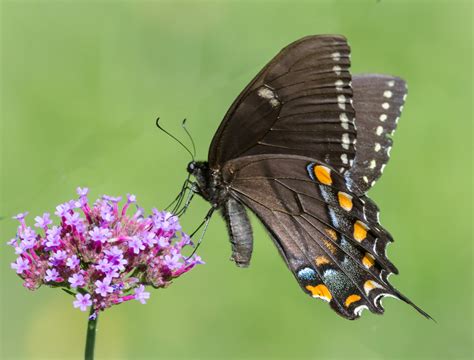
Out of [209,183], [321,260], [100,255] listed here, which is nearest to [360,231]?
[321,260]

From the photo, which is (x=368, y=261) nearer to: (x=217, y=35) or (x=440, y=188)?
(x=440, y=188)

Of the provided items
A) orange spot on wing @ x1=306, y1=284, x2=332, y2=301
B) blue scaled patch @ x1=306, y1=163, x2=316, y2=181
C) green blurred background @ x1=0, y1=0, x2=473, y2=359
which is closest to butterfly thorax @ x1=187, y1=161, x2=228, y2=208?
blue scaled patch @ x1=306, y1=163, x2=316, y2=181

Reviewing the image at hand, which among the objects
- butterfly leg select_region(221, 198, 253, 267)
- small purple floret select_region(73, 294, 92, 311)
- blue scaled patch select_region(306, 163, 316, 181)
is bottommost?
small purple floret select_region(73, 294, 92, 311)

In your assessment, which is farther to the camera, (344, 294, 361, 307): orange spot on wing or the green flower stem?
(344, 294, 361, 307): orange spot on wing

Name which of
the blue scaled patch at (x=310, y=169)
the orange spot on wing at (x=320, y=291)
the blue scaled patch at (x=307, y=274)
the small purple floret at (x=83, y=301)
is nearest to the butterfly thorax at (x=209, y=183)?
the blue scaled patch at (x=310, y=169)

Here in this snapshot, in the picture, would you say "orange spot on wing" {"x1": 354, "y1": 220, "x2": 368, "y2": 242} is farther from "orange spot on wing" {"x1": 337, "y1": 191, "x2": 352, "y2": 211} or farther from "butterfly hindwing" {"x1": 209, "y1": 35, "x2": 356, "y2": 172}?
"butterfly hindwing" {"x1": 209, "y1": 35, "x2": 356, "y2": 172}
